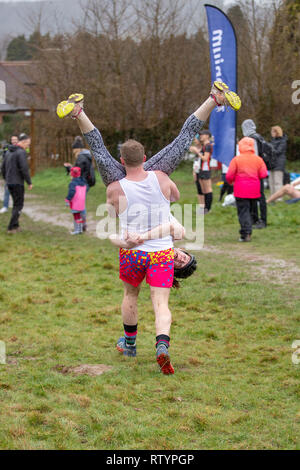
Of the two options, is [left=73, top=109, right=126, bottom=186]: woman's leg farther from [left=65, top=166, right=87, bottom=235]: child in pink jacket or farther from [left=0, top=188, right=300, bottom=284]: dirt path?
[left=65, top=166, right=87, bottom=235]: child in pink jacket

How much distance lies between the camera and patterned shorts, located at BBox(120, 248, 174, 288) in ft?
17.0

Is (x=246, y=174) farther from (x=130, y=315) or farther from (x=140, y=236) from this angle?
(x=140, y=236)

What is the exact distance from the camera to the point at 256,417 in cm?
430

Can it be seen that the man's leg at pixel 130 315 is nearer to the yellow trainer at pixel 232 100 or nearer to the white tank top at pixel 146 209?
the white tank top at pixel 146 209

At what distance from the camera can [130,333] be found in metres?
5.68

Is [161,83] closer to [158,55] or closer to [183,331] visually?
[158,55]

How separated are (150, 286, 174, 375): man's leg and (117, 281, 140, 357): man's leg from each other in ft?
0.90

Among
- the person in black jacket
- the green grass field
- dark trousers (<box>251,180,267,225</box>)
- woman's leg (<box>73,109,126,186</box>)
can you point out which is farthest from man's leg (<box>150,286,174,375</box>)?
the person in black jacket

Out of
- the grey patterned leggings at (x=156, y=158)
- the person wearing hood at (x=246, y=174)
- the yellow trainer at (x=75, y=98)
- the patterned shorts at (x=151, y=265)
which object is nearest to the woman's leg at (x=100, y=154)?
the grey patterned leggings at (x=156, y=158)

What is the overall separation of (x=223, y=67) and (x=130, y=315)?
1046 cm

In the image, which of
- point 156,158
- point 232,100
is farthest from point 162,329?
point 232,100

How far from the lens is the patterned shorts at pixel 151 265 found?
204 inches

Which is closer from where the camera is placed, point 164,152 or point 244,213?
point 164,152

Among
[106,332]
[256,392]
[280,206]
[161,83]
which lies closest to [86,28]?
[161,83]
